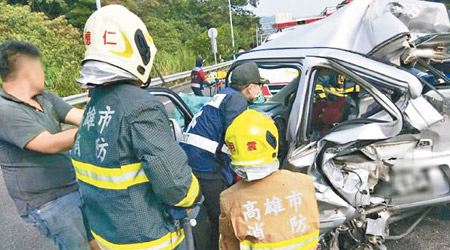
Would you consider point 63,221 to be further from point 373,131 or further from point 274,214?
point 373,131

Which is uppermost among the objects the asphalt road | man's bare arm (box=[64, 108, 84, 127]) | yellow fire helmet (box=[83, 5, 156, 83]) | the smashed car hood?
yellow fire helmet (box=[83, 5, 156, 83])

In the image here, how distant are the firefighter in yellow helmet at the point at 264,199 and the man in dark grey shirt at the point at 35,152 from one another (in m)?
0.88

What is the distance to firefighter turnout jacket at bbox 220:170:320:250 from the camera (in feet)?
5.54

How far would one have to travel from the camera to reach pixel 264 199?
173cm

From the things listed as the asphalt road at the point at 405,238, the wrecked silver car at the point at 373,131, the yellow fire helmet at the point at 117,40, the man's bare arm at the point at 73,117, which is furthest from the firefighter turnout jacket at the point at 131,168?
the asphalt road at the point at 405,238

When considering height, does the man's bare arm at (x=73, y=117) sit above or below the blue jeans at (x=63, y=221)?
above

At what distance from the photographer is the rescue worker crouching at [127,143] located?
1406 mm

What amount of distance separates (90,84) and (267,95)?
14.4 feet

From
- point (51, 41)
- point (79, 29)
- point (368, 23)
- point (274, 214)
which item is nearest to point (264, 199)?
point (274, 214)

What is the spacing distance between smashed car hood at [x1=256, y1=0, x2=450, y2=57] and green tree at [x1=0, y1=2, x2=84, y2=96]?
8.10 metres

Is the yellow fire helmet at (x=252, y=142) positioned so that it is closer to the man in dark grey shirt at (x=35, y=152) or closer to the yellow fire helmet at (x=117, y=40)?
the yellow fire helmet at (x=117, y=40)

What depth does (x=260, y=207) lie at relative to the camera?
1718 mm

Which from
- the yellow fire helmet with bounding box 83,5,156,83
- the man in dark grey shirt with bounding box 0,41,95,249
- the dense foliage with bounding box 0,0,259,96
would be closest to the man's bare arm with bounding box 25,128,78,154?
the man in dark grey shirt with bounding box 0,41,95,249

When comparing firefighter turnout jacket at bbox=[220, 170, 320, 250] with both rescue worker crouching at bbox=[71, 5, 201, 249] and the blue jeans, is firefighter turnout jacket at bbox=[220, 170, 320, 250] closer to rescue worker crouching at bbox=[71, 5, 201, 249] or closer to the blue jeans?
rescue worker crouching at bbox=[71, 5, 201, 249]
